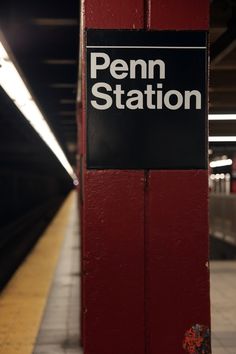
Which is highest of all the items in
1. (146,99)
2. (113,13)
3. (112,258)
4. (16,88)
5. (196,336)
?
(16,88)

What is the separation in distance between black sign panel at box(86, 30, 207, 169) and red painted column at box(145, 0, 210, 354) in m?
0.07

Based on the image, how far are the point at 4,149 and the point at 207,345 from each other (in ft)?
69.4

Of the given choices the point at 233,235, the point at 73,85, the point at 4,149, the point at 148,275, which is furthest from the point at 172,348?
the point at 4,149

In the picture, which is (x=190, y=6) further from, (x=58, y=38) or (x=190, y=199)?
(x=58, y=38)

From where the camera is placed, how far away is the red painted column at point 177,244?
2.86 m

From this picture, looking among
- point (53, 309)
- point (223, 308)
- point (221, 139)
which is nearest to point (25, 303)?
point (53, 309)

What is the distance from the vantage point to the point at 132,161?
9.43 ft

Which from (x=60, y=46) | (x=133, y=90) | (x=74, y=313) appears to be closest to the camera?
(x=133, y=90)

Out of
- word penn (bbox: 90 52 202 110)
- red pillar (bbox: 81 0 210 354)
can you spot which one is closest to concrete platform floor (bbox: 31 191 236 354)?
red pillar (bbox: 81 0 210 354)

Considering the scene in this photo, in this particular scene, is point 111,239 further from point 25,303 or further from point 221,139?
point 221,139

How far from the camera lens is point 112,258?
9.34 ft

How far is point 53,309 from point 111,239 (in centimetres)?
355

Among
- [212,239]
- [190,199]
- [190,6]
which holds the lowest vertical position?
[212,239]

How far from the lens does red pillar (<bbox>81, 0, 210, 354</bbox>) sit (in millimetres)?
2844
